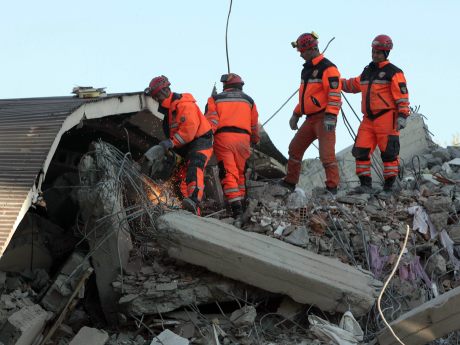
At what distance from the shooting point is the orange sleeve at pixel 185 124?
957 cm

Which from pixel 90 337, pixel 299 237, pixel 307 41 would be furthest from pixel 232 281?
pixel 307 41

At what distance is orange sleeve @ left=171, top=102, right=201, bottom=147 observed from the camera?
31.4ft

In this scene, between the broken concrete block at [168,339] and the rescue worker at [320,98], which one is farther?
the rescue worker at [320,98]

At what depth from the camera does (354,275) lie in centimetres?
842

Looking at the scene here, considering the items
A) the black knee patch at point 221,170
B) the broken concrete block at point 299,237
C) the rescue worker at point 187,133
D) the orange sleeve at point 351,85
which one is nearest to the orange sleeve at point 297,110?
the orange sleeve at point 351,85

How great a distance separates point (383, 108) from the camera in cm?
1064

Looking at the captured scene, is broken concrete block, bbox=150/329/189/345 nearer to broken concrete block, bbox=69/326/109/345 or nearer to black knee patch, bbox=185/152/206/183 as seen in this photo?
broken concrete block, bbox=69/326/109/345

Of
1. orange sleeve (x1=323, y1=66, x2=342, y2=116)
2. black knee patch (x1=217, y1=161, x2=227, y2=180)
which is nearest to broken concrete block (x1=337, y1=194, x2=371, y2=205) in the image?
orange sleeve (x1=323, y1=66, x2=342, y2=116)

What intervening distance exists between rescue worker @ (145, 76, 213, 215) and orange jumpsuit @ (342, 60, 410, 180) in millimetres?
2161

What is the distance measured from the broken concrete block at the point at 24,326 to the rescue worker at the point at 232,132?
9.00 feet

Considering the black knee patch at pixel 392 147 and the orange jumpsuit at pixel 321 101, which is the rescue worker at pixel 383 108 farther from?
the orange jumpsuit at pixel 321 101

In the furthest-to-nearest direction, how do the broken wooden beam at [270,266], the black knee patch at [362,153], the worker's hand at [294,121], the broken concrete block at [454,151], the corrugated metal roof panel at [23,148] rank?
the broken concrete block at [454,151]
the worker's hand at [294,121]
the black knee patch at [362,153]
the broken wooden beam at [270,266]
the corrugated metal roof panel at [23,148]

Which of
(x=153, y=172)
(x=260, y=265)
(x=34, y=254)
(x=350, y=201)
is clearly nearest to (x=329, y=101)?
(x=350, y=201)

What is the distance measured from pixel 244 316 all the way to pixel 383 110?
12.6ft
